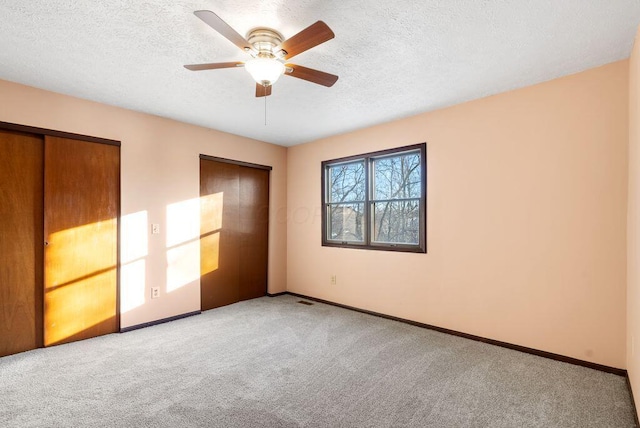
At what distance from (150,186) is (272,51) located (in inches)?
94.6

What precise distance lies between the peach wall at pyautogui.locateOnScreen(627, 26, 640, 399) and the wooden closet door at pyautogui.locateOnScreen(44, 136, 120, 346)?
14.8 feet

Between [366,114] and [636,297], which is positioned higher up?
[366,114]

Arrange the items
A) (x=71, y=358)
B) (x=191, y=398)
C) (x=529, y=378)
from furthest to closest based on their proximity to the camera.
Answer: (x=71, y=358) < (x=529, y=378) < (x=191, y=398)

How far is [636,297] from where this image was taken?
1983 millimetres

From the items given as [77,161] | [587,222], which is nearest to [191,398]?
[77,161]

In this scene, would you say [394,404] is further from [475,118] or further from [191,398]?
[475,118]

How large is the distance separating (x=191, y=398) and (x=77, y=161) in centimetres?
265

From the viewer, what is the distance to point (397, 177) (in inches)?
158

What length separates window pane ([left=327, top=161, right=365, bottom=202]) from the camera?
14.5 ft

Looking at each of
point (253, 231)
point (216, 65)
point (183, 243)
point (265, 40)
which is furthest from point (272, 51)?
point (253, 231)

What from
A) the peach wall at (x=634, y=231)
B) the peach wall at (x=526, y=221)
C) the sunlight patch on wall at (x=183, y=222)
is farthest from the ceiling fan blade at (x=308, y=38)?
the sunlight patch on wall at (x=183, y=222)

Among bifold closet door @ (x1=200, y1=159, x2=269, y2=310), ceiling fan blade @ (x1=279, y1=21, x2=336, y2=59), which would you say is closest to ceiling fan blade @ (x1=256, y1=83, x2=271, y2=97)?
ceiling fan blade @ (x1=279, y1=21, x2=336, y2=59)

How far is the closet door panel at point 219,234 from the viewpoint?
4.24 meters

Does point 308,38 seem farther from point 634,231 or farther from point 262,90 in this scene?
point 634,231
